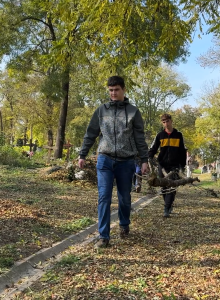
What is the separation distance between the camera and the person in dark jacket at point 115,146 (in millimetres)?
4820

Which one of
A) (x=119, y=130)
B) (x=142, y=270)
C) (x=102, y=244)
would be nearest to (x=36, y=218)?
(x=102, y=244)

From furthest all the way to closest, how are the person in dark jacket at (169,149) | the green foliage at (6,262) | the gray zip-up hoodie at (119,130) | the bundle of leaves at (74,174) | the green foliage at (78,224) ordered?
the bundle of leaves at (74,174) → the person in dark jacket at (169,149) → the green foliage at (78,224) → the gray zip-up hoodie at (119,130) → the green foliage at (6,262)

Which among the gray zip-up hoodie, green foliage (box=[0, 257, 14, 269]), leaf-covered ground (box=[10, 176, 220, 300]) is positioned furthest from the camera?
the gray zip-up hoodie

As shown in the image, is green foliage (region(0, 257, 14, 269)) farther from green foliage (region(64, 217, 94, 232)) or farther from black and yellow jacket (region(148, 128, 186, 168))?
black and yellow jacket (region(148, 128, 186, 168))

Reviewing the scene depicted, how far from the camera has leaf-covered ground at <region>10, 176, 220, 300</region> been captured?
3.25 m

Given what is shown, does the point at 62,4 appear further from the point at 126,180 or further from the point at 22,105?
the point at 22,105

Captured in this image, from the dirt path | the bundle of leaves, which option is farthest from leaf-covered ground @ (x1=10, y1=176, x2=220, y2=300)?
the bundle of leaves

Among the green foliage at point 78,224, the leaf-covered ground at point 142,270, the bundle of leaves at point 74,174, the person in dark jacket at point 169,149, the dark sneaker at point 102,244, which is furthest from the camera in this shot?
the bundle of leaves at point 74,174

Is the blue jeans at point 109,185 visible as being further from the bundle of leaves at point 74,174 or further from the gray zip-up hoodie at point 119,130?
the bundle of leaves at point 74,174

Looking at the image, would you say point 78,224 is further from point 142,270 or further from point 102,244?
point 142,270

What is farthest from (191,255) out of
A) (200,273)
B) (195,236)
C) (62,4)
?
(62,4)

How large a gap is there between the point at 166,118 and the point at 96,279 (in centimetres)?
428

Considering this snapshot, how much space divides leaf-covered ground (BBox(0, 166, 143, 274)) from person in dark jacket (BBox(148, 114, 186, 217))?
165 cm

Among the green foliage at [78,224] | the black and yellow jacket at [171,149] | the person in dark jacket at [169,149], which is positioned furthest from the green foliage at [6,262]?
the black and yellow jacket at [171,149]
